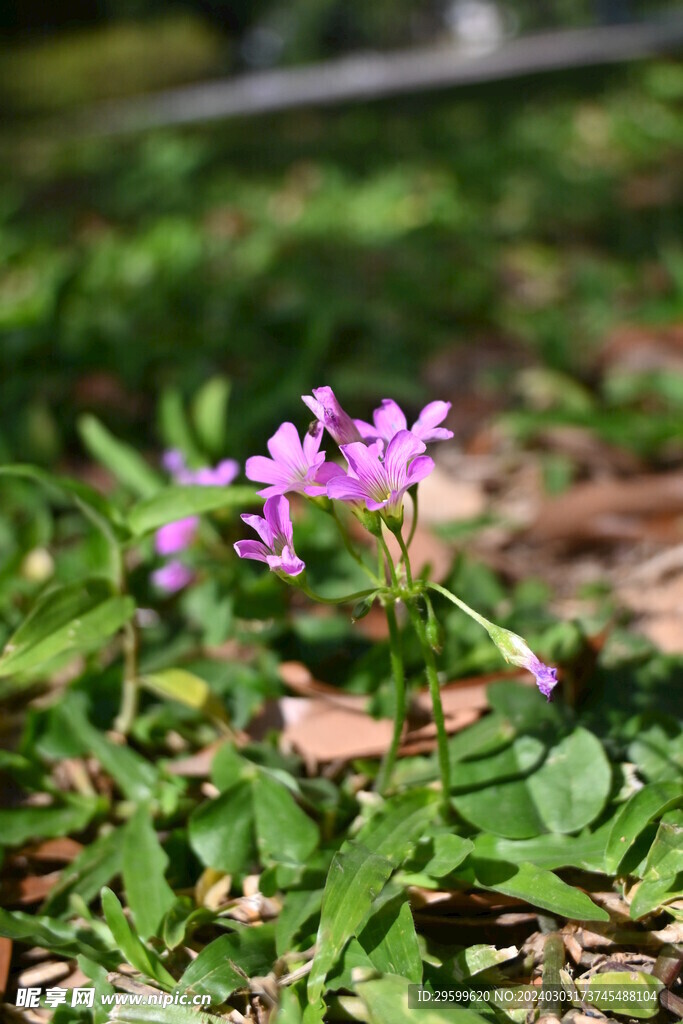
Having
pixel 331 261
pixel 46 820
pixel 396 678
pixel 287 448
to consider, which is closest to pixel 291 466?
pixel 287 448

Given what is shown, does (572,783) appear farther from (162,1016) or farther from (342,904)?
(162,1016)

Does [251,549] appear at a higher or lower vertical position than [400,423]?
lower

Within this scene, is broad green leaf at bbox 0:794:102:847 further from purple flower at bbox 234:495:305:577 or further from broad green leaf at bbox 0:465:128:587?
purple flower at bbox 234:495:305:577

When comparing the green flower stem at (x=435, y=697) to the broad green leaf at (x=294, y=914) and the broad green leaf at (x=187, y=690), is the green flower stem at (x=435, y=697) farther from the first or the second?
the broad green leaf at (x=187, y=690)

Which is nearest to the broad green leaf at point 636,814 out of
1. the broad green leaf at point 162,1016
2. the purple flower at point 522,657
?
the purple flower at point 522,657

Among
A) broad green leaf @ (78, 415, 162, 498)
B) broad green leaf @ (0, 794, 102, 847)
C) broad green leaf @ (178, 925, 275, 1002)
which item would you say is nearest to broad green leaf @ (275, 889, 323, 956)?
broad green leaf @ (178, 925, 275, 1002)

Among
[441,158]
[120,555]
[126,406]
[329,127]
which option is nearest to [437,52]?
[329,127]
